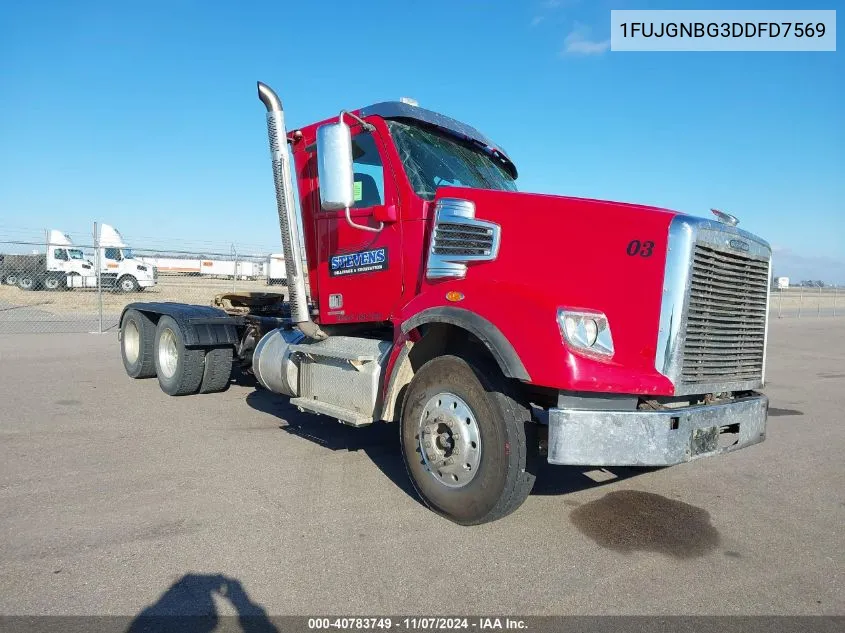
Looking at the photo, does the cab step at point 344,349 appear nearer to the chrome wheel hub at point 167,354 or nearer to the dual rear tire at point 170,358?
the dual rear tire at point 170,358

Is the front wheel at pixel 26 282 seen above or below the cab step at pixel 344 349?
below

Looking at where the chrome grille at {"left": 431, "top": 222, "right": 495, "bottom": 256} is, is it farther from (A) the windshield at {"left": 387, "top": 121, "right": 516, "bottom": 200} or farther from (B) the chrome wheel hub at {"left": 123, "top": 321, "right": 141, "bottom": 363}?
(B) the chrome wheel hub at {"left": 123, "top": 321, "right": 141, "bottom": 363}

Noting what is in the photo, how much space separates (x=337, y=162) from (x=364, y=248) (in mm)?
902

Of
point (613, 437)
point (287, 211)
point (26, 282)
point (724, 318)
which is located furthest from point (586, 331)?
point (26, 282)

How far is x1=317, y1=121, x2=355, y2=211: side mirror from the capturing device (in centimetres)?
412

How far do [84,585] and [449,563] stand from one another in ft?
5.88

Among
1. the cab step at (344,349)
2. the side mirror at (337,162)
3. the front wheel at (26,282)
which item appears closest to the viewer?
the side mirror at (337,162)

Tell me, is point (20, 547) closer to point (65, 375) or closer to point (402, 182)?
point (402, 182)

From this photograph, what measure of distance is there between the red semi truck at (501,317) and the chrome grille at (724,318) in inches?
0.6

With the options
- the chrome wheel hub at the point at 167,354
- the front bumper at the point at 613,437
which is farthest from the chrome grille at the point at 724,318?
the chrome wheel hub at the point at 167,354

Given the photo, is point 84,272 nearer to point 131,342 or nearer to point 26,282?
point 26,282

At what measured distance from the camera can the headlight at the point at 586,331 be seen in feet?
10.8

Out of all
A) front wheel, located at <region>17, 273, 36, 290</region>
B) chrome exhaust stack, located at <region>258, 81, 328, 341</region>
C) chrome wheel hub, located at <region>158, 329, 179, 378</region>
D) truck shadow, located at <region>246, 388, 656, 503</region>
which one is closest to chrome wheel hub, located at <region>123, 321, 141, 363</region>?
chrome wheel hub, located at <region>158, 329, 179, 378</region>

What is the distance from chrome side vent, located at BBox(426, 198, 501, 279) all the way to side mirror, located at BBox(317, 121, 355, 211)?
2.09ft
